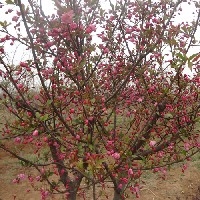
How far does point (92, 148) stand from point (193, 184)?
695cm

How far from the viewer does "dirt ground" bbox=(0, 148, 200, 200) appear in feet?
26.4

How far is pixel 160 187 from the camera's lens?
28.0 feet

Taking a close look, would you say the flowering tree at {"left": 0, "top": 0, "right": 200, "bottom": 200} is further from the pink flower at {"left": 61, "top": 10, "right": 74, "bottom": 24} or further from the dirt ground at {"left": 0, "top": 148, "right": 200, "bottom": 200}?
the dirt ground at {"left": 0, "top": 148, "right": 200, "bottom": 200}

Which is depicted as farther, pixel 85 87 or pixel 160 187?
pixel 160 187

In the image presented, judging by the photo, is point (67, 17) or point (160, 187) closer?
point (67, 17)

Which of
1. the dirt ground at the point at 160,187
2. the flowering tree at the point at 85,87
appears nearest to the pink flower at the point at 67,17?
the flowering tree at the point at 85,87

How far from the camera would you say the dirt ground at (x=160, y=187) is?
804 cm

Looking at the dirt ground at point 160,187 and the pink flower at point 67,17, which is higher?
the pink flower at point 67,17

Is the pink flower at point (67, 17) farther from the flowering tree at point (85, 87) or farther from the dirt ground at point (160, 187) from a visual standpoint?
the dirt ground at point (160, 187)

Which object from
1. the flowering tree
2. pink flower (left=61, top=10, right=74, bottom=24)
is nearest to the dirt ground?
the flowering tree

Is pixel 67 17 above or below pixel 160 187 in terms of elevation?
above

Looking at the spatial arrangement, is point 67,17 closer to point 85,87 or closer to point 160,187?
point 85,87

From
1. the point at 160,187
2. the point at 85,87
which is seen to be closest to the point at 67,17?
the point at 85,87

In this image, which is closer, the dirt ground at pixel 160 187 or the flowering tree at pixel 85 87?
the flowering tree at pixel 85 87
